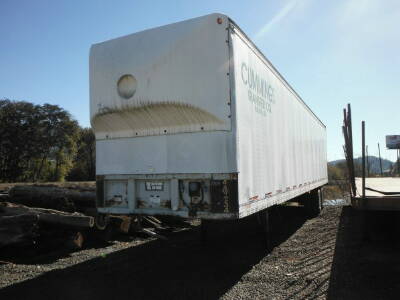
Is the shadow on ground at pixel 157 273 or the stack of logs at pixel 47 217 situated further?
the stack of logs at pixel 47 217

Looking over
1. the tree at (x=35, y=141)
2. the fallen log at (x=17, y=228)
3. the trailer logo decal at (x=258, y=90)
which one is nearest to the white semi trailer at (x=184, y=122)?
the trailer logo decal at (x=258, y=90)

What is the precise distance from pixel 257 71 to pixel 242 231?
485cm

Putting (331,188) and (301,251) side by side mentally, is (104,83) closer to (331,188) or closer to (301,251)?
(301,251)

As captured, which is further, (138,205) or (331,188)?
(331,188)

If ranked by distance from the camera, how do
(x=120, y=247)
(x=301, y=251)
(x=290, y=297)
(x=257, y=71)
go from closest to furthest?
(x=290, y=297)
(x=257, y=71)
(x=301, y=251)
(x=120, y=247)

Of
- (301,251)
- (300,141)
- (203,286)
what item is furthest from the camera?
(300,141)

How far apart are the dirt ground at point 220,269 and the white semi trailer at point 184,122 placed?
3.37 feet

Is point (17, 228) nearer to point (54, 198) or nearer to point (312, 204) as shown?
point (54, 198)

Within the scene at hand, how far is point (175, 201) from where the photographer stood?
16.5 feet

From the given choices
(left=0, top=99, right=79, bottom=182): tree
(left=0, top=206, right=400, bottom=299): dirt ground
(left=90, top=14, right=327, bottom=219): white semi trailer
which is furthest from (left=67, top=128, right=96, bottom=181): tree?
(left=90, top=14, right=327, bottom=219): white semi trailer

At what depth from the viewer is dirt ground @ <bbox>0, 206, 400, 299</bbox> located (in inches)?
186

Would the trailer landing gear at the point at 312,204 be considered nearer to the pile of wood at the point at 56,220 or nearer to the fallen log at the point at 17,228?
the pile of wood at the point at 56,220

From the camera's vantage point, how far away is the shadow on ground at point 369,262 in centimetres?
459

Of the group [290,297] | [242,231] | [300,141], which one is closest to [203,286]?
[290,297]
